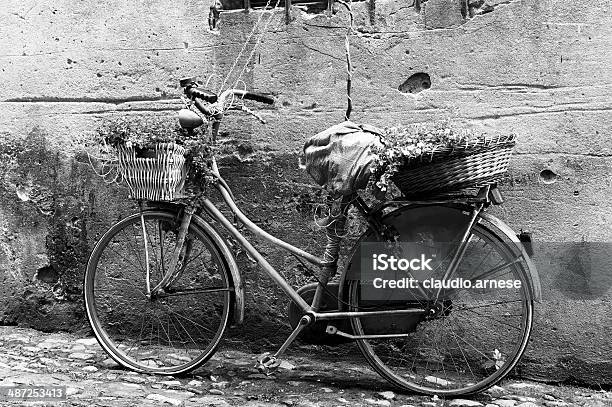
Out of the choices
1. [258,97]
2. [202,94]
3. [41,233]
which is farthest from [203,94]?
[41,233]

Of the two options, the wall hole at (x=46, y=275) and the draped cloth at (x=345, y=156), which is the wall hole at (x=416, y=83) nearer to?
the draped cloth at (x=345, y=156)

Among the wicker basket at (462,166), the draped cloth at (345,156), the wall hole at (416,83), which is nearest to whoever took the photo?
the wicker basket at (462,166)

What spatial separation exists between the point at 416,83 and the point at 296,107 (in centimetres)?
68

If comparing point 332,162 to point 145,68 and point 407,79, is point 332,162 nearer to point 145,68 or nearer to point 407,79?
point 407,79

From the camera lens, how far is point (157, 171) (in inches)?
140

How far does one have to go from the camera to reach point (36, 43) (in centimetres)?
443

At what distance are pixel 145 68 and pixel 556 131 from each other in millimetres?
2354

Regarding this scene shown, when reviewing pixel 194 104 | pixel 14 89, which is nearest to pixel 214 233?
pixel 194 104

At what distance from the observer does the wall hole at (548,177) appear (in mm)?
3818

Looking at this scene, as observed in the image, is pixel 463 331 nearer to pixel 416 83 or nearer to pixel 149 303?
pixel 416 83

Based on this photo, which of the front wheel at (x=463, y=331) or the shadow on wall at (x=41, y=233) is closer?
the front wheel at (x=463, y=331)

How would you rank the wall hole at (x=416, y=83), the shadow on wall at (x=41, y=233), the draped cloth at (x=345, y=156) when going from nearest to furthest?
the draped cloth at (x=345, y=156) < the wall hole at (x=416, y=83) < the shadow on wall at (x=41, y=233)

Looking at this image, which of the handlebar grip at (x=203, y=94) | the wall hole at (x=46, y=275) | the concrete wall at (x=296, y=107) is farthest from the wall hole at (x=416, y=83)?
the wall hole at (x=46, y=275)

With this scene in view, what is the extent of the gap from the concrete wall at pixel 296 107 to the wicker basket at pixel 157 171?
656 millimetres
